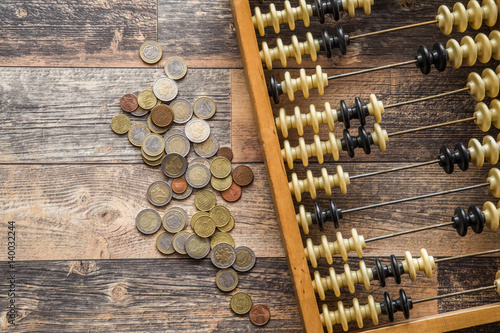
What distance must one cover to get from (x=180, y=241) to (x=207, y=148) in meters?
0.24

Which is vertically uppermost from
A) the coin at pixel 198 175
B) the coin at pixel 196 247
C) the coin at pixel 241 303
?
the coin at pixel 198 175

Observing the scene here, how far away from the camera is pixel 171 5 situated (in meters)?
1.29

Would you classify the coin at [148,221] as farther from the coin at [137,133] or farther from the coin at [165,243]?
the coin at [137,133]

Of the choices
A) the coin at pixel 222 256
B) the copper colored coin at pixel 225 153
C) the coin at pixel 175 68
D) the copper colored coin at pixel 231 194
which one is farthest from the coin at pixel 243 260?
the coin at pixel 175 68

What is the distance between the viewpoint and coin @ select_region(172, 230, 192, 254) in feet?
4.07

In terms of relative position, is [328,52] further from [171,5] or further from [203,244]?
[203,244]

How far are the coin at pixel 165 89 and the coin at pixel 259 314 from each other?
57 centimetres

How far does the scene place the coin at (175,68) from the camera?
128 cm

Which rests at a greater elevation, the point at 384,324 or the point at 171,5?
the point at 171,5

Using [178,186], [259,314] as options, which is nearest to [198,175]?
[178,186]

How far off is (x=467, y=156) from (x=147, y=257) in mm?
782

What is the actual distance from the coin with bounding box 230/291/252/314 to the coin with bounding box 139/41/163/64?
0.63 meters

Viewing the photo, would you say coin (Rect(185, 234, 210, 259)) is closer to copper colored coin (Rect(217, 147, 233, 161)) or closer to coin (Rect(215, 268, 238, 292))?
coin (Rect(215, 268, 238, 292))

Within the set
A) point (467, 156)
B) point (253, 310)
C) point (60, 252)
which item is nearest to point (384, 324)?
point (253, 310)
